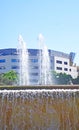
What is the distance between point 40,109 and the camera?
1047 centimetres

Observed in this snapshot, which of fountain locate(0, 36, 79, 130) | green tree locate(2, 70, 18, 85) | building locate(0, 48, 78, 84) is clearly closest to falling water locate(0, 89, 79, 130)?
fountain locate(0, 36, 79, 130)

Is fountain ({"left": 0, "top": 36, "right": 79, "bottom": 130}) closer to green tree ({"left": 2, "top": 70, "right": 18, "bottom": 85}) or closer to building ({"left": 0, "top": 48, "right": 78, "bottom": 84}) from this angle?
green tree ({"left": 2, "top": 70, "right": 18, "bottom": 85})

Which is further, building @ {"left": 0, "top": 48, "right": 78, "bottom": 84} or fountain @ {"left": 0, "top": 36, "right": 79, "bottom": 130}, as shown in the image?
building @ {"left": 0, "top": 48, "right": 78, "bottom": 84}

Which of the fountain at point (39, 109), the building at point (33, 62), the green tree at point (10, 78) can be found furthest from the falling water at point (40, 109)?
the building at point (33, 62)

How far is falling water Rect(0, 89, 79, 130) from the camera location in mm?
10289

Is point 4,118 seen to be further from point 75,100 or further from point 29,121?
point 75,100

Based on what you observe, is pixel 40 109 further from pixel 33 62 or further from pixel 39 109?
pixel 33 62

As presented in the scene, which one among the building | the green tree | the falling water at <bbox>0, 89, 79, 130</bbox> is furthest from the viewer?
the building

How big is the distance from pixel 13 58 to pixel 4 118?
71.1 m

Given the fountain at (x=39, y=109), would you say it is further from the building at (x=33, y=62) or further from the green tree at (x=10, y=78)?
the building at (x=33, y=62)

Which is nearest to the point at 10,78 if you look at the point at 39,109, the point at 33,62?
the point at 33,62

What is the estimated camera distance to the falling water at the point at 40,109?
33.8 feet

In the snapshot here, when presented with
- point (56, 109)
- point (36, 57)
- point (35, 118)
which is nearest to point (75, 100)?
point (56, 109)

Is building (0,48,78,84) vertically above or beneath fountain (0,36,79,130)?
above
